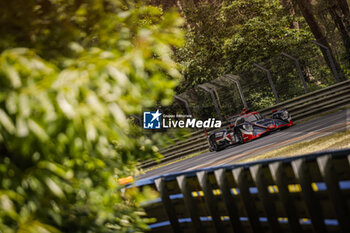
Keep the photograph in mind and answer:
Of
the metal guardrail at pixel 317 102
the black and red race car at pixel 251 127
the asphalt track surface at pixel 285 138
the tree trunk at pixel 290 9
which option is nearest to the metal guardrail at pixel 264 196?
the asphalt track surface at pixel 285 138

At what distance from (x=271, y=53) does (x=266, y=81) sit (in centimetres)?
536

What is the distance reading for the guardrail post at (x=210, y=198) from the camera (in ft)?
13.4

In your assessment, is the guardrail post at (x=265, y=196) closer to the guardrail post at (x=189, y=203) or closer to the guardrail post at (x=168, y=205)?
the guardrail post at (x=189, y=203)

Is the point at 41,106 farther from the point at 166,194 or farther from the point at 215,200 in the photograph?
the point at 166,194

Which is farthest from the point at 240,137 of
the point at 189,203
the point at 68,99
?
the point at 68,99

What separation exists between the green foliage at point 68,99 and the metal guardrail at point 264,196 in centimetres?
122

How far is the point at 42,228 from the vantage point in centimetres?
209

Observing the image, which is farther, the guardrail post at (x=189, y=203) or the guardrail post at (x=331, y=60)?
the guardrail post at (x=331, y=60)

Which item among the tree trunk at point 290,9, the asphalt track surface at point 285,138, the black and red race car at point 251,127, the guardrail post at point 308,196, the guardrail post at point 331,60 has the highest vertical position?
the tree trunk at point 290,9

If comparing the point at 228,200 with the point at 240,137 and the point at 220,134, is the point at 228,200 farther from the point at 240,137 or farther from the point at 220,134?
the point at 220,134

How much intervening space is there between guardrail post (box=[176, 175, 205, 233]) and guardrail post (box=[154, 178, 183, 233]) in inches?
14.3

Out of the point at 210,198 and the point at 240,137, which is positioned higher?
the point at 210,198

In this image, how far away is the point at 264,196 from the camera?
11.4ft

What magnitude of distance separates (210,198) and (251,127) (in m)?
11.8
